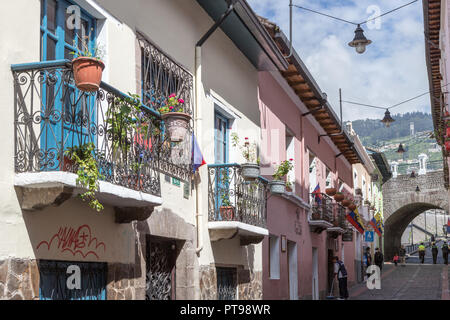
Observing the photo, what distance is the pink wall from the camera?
48.6 ft

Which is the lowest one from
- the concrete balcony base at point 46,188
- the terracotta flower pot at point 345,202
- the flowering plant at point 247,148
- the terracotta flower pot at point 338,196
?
the concrete balcony base at point 46,188

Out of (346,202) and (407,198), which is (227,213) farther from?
(407,198)

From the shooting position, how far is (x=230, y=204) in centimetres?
1112

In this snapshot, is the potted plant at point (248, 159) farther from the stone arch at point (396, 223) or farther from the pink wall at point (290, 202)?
the stone arch at point (396, 223)

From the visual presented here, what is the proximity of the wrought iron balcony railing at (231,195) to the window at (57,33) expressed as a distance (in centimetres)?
414

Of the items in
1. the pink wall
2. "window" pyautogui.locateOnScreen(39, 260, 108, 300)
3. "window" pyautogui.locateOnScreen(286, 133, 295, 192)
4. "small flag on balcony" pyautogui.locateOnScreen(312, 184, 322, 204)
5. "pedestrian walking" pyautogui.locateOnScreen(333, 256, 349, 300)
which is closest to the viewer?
"window" pyautogui.locateOnScreen(39, 260, 108, 300)

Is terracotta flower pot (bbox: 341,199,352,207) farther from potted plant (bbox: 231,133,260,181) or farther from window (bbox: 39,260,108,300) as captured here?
window (bbox: 39,260,108,300)

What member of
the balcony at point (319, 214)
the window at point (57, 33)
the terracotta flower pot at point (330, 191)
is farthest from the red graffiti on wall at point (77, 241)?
the terracotta flower pot at point (330, 191)

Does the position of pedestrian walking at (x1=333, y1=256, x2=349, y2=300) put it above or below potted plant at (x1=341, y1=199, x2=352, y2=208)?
below

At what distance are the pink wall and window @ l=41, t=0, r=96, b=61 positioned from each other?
736 cm

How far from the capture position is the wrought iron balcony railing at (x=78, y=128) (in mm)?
6227

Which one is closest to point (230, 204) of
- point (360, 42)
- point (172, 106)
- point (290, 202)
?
point (172, 106)

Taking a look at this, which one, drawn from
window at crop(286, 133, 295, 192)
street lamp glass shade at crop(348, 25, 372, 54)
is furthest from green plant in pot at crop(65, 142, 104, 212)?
window at crop(286, 133, 295, 192)
